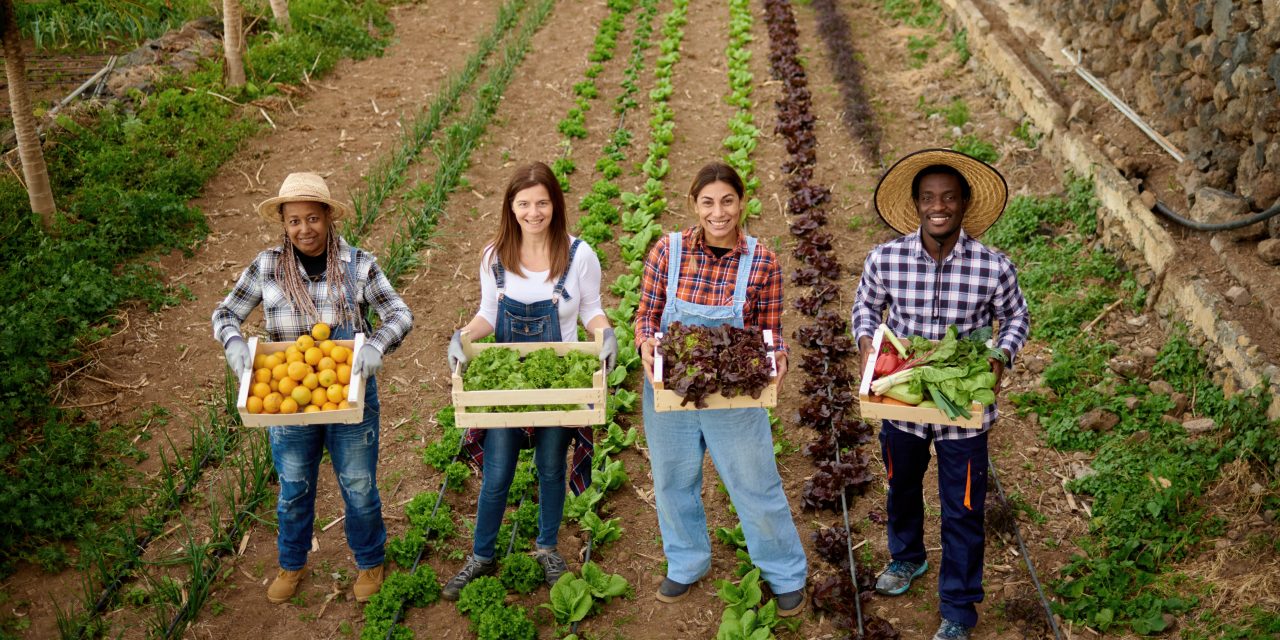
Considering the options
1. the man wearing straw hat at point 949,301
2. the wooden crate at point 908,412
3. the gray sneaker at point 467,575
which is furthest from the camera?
the gray sneaker at point 467,575

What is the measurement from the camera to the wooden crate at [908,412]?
13.9ft

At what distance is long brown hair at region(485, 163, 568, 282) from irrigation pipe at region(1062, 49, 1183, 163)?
579cm

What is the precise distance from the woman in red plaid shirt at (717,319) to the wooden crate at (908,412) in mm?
374

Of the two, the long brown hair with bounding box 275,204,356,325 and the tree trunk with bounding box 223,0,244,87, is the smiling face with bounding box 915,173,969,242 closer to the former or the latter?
the long brown hair with bounding box 275,204,356,325

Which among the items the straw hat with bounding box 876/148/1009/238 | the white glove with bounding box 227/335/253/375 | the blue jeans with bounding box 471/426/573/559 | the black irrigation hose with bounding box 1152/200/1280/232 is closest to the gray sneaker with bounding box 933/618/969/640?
the straw hat with bounding box 876/148/1009/238

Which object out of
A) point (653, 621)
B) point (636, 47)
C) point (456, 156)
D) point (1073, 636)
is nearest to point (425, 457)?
point (653, 621)

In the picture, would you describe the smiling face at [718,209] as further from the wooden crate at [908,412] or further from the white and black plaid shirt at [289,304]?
the white and black plaid shirt at [289,304]

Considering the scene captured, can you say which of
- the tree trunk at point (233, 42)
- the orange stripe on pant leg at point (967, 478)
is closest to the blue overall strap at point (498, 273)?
the orange stripe on pant leg at point (967, 478)

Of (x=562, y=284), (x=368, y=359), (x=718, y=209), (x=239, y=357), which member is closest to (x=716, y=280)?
(x=718, y=209)

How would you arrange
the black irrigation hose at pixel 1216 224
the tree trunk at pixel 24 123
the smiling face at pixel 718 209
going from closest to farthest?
the smiling face at pixel 718 209 → the black irrigation hose at pixel 1216 224 → the tree trunk at pixel 24 123

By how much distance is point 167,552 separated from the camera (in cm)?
556

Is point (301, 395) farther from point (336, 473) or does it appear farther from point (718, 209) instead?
point (718, 209)

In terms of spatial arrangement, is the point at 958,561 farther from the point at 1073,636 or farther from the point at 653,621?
the point at 653,621

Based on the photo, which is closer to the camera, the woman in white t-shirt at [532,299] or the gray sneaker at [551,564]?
the woman in white t-shirt at [532,299]
